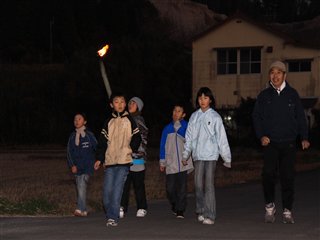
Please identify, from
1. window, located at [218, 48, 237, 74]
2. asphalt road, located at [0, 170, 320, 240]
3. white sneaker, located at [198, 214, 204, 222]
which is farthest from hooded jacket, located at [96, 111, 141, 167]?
window, located at [218, 48, 237, 74]

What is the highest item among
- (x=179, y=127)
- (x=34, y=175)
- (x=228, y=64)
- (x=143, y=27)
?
(x=143, y=27)

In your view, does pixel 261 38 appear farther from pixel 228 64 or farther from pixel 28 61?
pixel 28 61

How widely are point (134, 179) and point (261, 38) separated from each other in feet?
123

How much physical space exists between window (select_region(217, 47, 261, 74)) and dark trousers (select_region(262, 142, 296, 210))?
38593 millimetres

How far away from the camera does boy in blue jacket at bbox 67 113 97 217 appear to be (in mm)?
12141

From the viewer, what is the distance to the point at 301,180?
754 inches

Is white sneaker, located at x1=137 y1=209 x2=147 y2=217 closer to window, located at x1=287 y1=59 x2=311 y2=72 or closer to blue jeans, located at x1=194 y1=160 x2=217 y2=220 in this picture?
blue jeans, located at x1=194 y1=160 x2=217 y2=220

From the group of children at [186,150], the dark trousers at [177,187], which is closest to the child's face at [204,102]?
the group of children at [186,150]

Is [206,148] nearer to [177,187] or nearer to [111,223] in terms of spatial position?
[177,187]

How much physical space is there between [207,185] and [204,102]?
1.08 metres

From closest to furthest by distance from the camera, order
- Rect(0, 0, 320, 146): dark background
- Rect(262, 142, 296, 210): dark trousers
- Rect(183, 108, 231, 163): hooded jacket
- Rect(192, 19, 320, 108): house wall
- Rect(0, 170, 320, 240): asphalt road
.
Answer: Rect(0, 170, 320, 240): asphalt road → Rect(262, 142, 296, 210): dark trousers → Rect(183, 108, 231, 163): hooded jacket → Rect(192, 19, 320, 108): house wall → Rect(0, 0, 320, 146): dark background

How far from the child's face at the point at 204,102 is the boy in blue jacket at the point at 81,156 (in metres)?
2.24

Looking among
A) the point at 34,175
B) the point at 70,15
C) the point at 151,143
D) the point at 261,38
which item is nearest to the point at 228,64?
the point at 261,38

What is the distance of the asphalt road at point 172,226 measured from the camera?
9.38 meters
